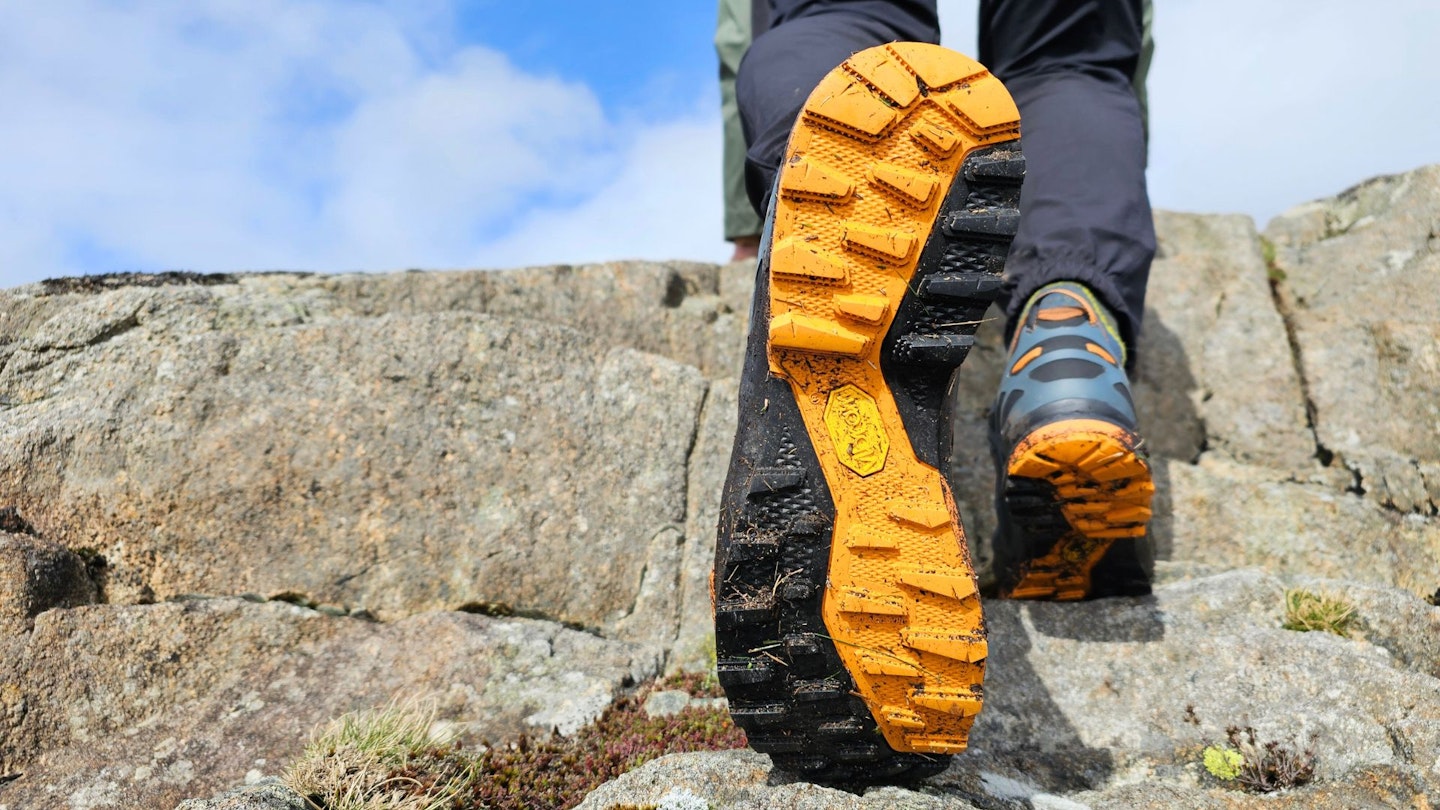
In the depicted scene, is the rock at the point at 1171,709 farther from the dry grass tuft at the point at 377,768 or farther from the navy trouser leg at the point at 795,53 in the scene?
the navy trouser leg at the point at 795,53

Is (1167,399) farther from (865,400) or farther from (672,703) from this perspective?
(865,400)

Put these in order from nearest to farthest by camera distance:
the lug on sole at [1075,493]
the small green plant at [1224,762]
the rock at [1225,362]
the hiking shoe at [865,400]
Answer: the hiking shoe at [865,400] < the lug on sole at [1075,493] < the small green plant at [1224,762] < the rock at [1225,362]

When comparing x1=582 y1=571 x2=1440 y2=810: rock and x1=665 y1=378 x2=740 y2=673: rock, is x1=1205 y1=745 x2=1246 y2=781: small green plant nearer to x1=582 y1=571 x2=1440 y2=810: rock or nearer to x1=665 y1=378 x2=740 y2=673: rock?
x1=582 y1=571 x2=1440 y2=810: rock

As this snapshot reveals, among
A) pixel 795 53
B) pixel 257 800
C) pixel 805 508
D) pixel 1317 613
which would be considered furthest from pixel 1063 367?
pixel 257 800

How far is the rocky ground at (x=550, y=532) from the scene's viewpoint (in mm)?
2289

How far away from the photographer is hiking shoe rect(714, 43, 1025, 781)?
171 cm

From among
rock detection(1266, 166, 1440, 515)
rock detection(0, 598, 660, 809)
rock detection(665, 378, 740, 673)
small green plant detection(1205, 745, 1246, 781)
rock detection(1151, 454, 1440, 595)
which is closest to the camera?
small green plant detection(1205, 745, 1246, 781)

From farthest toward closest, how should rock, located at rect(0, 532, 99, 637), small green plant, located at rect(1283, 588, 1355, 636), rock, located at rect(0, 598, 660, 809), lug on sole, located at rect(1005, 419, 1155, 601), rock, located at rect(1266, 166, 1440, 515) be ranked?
rock, located at rect(1266, 166, 1440, 515) → small green plant, located at rect(1283, 588, 1355, 636) → rock, located at rect(0, 532, 99, 637) → rock, located at rect(0, 598, 660, 809) → lug on sole, located at rect(1005, 419, 1155, 601)

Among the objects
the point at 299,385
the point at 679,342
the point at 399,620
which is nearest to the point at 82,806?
the point at 399,620

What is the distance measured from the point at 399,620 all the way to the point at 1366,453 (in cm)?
353

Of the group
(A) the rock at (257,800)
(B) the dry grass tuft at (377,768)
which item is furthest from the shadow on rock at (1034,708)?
(A) the rock at (257,800)

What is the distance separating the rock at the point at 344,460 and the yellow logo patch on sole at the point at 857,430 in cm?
144

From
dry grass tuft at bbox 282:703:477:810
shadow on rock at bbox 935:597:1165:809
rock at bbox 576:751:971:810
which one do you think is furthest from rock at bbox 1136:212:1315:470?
dry grass tuft at bbox 282:703:477:810

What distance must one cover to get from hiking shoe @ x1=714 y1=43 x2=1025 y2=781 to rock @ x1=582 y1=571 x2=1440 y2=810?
0.81 ft
